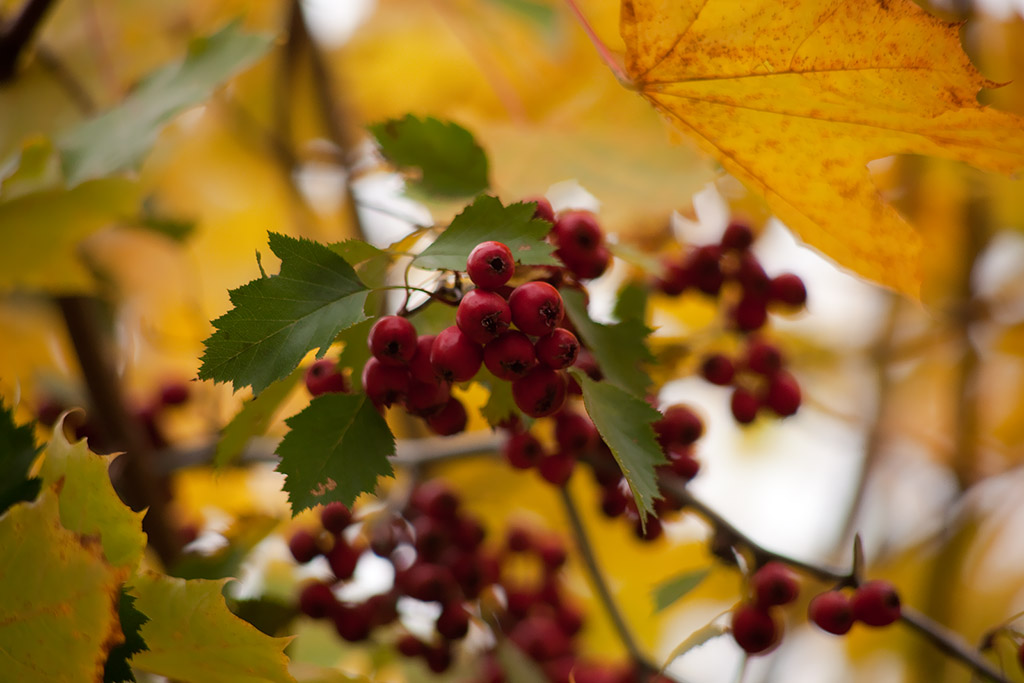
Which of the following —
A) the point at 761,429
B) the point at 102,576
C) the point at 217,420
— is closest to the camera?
the point at 102,576

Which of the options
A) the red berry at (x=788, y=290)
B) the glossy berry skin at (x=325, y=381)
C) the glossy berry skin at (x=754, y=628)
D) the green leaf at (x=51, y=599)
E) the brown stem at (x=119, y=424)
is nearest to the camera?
the green leaf at (x=51, y=599)

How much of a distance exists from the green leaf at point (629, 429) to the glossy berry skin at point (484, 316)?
0.08m

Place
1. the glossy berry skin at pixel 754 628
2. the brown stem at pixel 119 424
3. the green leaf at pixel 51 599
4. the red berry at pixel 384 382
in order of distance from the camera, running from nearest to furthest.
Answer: the green leaf at pixel 51 599
the red berry at pixel 384 382
the glossy berry skin at pixel 754 628
the brown stem at pixel 119 424

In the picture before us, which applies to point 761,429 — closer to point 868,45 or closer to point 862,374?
point 862,374

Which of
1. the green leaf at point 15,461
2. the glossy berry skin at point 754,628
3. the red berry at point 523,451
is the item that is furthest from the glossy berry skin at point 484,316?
the glossy berry skin at point 754,628

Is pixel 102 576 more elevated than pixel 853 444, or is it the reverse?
pixel 102 576

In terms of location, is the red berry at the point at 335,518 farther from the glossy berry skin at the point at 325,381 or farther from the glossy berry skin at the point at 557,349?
the glossy berry skin at the point at 557,349

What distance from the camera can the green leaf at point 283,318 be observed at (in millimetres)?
645

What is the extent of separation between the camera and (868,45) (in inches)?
29.6

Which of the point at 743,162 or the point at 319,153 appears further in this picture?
the point at 319,153

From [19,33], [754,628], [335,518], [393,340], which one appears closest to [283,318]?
[393,340]

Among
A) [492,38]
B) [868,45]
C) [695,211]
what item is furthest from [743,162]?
[492,38]

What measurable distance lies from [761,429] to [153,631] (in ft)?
6.81

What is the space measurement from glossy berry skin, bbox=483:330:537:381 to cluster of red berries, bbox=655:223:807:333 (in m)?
0.47
